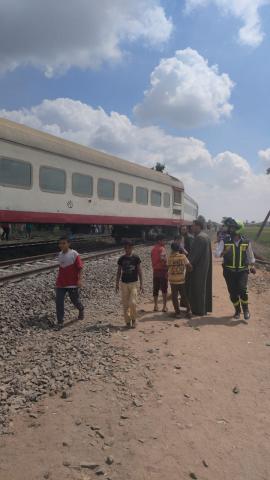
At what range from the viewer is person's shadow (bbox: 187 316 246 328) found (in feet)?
23.5

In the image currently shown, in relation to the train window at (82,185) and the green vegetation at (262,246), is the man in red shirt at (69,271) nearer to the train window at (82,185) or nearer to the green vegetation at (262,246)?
the train window at (82,185)

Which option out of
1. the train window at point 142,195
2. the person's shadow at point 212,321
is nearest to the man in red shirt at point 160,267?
the person's shadow at point 212,321

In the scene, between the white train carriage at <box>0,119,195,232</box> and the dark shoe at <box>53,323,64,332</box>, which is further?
the white train carriage at <box>0,119,195,232</box>

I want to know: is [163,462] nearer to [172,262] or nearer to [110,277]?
[172,262]

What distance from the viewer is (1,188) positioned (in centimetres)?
1055

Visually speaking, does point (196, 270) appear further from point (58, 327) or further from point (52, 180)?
point (52, 180)

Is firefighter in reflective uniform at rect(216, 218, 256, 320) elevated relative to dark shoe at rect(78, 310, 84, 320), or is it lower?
elevated

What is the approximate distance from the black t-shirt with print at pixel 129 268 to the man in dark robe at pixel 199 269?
1250mm

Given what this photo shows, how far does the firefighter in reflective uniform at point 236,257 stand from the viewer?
24.6 ft

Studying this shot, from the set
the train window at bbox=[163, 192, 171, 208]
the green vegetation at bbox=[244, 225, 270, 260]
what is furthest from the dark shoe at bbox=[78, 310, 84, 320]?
the green vegetation at bbox=[244, 225, 270, 260]

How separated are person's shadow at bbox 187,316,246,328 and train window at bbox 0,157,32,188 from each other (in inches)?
Result: 237

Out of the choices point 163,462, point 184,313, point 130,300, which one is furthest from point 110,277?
point 163,462

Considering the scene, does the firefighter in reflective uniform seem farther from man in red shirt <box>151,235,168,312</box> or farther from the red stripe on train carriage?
the red stripe on train carriage

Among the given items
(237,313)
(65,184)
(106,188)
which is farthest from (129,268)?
(106,188)
